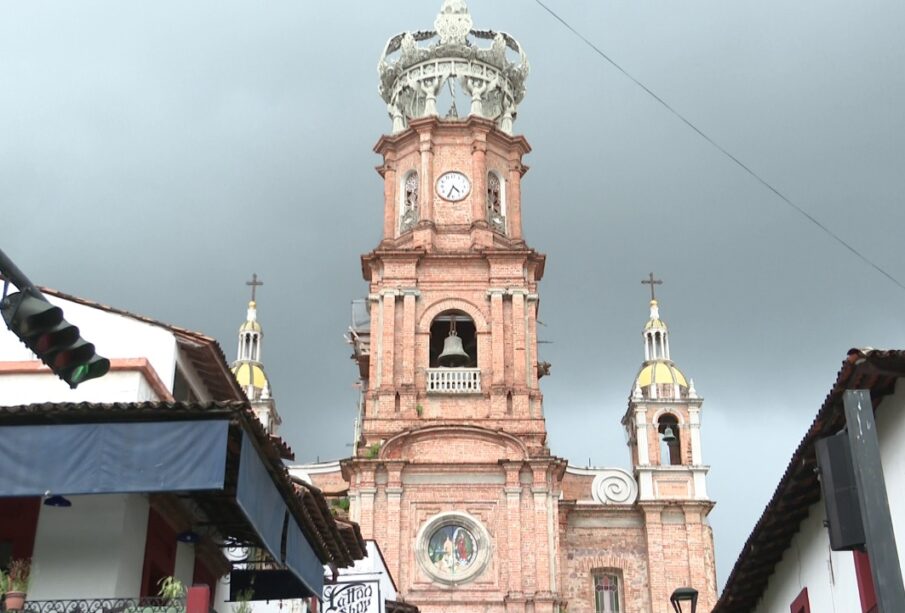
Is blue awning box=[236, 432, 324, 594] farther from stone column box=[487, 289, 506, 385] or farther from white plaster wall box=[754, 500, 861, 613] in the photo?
stone column box=[487, 289, 506, 385]

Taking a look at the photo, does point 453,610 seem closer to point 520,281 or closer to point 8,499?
point 520,281

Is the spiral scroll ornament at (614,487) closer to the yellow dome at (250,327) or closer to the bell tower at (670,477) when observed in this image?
the bell tower at (670,477)

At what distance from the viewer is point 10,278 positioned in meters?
9.20

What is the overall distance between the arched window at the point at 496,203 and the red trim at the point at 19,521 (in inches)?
1279

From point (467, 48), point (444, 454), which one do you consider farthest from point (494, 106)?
point (444, 454)

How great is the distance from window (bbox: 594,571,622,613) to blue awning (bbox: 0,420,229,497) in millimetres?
32057

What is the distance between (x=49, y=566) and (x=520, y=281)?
3091 cm

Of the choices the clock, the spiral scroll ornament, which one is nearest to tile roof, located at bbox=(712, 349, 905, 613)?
the spiral scroll ornament

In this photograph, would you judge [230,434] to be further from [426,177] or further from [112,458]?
[426,177]

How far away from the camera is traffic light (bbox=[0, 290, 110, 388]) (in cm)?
955

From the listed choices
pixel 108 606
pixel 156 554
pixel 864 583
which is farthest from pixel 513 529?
pixel 108 606

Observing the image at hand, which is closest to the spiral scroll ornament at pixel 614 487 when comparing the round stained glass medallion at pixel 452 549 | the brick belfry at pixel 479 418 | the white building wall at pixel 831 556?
the brick belfry at pixel 479 418

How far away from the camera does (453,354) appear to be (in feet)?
144

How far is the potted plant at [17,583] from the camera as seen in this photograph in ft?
46.6
